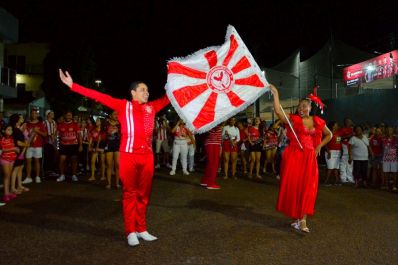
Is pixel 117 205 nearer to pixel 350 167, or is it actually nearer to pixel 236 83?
pixel 236 83

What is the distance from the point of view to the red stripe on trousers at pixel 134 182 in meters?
5.52

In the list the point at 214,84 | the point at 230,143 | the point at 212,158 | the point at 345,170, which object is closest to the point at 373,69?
the point at 345,170

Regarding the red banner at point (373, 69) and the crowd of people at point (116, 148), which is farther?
the red banner at point (373, 69)

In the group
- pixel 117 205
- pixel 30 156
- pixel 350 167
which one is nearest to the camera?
pixel 117 205

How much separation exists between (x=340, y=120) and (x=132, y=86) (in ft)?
52.2

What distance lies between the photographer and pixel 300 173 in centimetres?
648

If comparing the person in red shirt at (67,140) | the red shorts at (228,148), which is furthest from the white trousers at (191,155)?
the person in red shirt at (67,140)

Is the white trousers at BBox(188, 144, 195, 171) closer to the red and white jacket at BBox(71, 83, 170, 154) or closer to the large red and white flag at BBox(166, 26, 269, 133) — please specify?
the large red and white flag at BBox(166, 26, 269, 133)

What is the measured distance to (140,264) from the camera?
471 centimetres

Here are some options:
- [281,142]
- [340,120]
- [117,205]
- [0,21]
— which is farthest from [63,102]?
[117,205]

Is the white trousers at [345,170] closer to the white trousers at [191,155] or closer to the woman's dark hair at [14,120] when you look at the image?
the white trousers at [191,155]

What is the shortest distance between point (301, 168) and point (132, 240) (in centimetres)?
269

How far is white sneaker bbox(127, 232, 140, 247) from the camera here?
543 cm

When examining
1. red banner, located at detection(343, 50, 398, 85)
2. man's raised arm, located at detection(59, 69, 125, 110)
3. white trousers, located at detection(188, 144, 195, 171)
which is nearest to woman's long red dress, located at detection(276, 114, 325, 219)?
man's raised arm, located at detection(59, 69, 125, 110)
